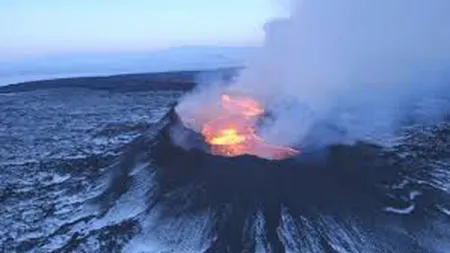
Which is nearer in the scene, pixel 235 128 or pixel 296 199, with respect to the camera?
pixel 296 199

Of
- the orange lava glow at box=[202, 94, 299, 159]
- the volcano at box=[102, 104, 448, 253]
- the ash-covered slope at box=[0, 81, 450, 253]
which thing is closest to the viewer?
the volcano at box=[102, 104, 448, 253]

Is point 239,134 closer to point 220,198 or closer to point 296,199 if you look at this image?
point 220,198

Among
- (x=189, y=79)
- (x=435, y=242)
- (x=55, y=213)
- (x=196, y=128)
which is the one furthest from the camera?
(x=189, y=79)

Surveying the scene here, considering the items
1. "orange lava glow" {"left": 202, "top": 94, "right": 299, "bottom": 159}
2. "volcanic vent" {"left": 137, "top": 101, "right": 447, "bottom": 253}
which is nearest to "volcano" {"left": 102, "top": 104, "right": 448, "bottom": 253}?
"volcanic vent" {"left": 137, "top": 101, "right": 447, "bottom": 253}

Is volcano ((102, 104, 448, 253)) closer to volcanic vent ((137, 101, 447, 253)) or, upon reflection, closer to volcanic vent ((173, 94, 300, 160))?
volcanic vent ((137, 101, 447, 253))

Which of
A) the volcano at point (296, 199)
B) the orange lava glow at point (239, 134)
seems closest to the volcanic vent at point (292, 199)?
the volcano at point (296, 199)

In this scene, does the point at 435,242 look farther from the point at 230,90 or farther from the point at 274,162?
the point at 230,90

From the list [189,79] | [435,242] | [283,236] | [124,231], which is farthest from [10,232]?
[189,79]

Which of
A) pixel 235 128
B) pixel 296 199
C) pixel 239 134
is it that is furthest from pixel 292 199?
pixel 235 128

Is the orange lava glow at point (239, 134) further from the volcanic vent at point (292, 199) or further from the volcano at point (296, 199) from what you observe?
the volcano at point (296, 199)
